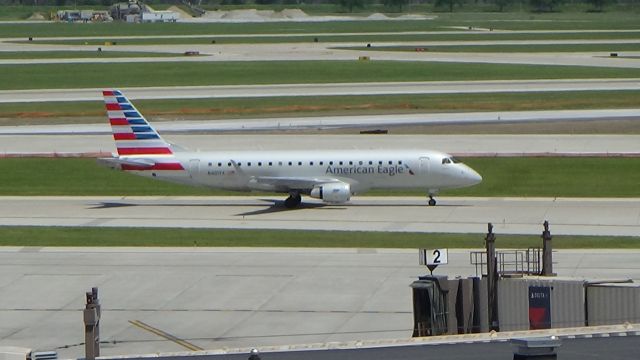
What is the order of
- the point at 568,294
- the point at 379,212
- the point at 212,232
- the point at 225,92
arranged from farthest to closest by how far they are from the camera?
the point at 225,92 → the point at 379,212 → the point at 212,232 → the point at 568,294

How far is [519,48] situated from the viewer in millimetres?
160875

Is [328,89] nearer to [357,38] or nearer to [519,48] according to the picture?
[519,48]

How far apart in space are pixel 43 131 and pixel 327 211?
35258 millimetres

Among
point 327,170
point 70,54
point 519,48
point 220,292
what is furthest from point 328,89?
point 220,292

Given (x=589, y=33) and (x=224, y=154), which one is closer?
(x=224, y=154)

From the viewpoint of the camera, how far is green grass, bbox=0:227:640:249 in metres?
50.0

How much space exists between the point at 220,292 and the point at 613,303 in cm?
1583

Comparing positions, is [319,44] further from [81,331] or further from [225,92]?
[81,331]

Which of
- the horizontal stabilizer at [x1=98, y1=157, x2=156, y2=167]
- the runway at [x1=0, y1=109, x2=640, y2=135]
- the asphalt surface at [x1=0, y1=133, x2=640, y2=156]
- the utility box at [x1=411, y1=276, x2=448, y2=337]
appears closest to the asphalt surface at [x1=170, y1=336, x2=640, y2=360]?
the utility box at [x1=411, y1=276, x2=448, y2=337]

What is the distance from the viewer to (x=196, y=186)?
6316 cm

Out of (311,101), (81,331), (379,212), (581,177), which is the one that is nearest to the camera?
(81,331)

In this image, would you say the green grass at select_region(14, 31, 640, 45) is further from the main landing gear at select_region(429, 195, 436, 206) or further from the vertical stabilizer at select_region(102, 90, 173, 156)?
the main landing gear at select_region(429, 195, 436, 206)

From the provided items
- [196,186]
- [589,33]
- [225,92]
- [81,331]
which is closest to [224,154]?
[196,186]

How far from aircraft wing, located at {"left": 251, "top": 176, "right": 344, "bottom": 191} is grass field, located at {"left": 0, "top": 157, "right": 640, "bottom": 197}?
4.24m
